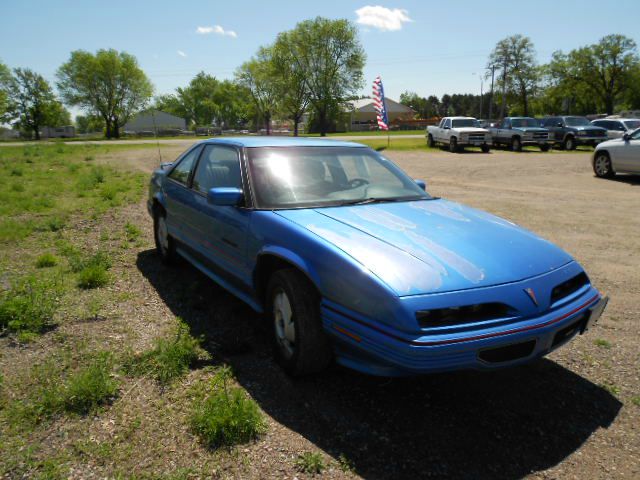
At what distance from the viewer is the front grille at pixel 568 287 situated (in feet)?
8.90

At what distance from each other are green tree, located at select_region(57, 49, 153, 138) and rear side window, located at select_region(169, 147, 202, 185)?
74112mm

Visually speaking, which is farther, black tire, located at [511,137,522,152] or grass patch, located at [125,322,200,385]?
black tire, located at [511,137,522,152]

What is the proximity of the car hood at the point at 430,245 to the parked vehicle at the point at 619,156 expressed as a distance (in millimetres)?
12291

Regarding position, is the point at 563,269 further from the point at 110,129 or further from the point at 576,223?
the point at 110,129

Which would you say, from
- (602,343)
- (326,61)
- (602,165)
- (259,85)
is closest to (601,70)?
(326,61)

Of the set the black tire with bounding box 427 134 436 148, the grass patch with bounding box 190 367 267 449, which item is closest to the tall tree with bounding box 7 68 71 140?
the black tire with bounding box 427 134 436 148

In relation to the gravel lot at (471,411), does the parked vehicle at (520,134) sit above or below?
above

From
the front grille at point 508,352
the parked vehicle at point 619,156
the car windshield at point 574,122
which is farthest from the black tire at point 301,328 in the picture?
the car windshield at point 574,122

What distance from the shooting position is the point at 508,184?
43.4ft

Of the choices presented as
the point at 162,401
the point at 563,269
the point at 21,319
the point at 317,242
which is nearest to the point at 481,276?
the point at 563,269

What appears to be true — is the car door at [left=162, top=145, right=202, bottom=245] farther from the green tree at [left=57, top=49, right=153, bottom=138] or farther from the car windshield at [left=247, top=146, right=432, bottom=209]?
the green tree at [left=57, top=49, right=153, bottom=138]

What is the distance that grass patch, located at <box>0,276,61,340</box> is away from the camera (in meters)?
3.72

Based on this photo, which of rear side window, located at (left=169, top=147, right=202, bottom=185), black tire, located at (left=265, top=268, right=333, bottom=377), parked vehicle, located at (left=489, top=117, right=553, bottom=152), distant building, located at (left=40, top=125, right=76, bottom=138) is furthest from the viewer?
distant building, located at (left=40, top=125, right=76, bottom=138)

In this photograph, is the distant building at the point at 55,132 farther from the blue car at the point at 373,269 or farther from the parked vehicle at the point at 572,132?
the blue car at the point at 373,269
